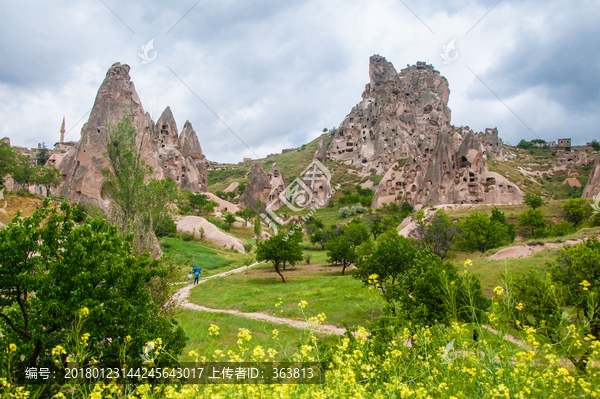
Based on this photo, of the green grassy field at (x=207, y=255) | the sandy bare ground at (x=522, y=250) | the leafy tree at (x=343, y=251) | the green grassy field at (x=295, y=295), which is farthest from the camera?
the green grassy field at (x=207, y=255)

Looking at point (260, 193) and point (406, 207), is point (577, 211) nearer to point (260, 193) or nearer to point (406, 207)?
point (406, 207)

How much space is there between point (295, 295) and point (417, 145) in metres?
70.8

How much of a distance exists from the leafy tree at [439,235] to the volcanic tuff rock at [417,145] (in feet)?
58.1

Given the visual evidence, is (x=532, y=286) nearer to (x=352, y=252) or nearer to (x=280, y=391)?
(x=280, y=391)

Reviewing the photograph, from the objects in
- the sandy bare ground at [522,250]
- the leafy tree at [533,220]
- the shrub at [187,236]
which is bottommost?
the sandy bare ground at [522,250]

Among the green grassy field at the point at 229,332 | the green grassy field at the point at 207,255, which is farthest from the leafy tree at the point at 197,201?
the green grassy field at the point at 229,332

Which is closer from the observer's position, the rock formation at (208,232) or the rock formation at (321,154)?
the rock formation at (208,232)

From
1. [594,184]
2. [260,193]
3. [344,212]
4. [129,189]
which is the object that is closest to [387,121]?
[344,212]

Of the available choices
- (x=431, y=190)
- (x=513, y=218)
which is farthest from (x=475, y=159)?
(x=513, y=218)

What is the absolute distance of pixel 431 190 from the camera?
4734 cm

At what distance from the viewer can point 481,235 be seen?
1109 inches

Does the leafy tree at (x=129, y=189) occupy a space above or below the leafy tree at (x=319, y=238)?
above

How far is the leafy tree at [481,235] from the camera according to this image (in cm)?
2781

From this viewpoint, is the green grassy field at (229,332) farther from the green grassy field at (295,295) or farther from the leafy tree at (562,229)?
the leafy tree at (562,229)
